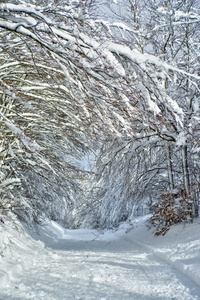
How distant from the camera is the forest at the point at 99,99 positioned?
403 centimetres

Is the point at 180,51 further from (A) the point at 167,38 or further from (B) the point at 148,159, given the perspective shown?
(B) the point at 148,159

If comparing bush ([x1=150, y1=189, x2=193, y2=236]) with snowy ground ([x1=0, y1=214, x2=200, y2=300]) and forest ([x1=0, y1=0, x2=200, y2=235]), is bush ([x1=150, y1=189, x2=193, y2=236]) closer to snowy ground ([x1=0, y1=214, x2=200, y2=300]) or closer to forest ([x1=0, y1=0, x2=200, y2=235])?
forest ([x1=0, y1=0, x2=200, y2=235])

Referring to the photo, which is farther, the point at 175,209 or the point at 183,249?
the point at 175,209

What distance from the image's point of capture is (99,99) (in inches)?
180

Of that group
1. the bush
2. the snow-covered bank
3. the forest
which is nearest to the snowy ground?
the snow-covered bank

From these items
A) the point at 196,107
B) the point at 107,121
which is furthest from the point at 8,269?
the point at 196,107

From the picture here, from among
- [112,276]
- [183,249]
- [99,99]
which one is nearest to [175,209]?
[183,249]

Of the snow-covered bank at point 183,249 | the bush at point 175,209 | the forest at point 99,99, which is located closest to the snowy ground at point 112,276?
the snow-covered bank at point 183,249

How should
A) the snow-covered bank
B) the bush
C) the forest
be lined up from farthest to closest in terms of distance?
the bush, the snow-covered bank, the forest

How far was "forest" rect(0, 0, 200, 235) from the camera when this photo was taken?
4031mm

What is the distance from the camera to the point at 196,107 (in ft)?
29.8

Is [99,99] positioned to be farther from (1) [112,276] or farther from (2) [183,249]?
(2) [183,249]

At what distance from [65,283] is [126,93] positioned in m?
3.11

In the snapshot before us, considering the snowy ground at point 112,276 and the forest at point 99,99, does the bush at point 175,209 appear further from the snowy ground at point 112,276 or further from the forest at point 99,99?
the snowy ground at point 112,276
